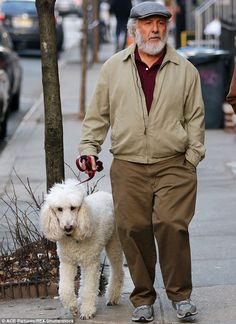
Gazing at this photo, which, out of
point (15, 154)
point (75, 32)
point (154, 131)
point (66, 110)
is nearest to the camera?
point (154, 131)

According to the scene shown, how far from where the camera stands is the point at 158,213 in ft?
19.8

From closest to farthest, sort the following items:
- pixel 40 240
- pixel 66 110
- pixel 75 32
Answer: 1. pixel 40 240
2. pixel 66 110
3. pixel 75 32

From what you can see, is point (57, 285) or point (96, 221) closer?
point (96, 221)

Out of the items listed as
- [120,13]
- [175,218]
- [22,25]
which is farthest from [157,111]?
[22,25]

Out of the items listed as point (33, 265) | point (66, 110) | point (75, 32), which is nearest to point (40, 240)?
point (33, 265)

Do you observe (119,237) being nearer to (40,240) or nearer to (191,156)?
(191,156)

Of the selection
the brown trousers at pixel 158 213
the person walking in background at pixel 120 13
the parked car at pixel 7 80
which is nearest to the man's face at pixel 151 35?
the brown trousers at pixel 158 213

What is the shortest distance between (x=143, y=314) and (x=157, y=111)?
123cm

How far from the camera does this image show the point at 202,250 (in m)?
8.00

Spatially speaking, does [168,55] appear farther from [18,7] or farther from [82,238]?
[18,7]

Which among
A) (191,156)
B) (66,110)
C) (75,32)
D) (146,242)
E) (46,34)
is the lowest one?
(75,32)

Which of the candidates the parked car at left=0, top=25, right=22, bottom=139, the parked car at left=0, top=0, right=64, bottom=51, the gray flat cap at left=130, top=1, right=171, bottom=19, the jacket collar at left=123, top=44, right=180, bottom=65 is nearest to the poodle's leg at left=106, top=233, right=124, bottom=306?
the jacket collar at left=123, top=44, right=180, bottom=65

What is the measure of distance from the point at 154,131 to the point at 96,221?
67 cm

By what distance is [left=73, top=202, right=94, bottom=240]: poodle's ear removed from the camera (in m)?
6.00
